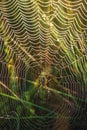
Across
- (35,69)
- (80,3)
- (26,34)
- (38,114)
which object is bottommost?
(38,114)

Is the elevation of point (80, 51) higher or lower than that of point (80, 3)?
lower

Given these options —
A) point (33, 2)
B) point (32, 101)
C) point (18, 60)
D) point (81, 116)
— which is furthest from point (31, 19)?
point (81, 116)

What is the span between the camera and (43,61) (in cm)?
331

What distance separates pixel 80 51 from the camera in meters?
3.01

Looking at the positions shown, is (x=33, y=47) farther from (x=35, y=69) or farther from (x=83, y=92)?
(x=83, y=92)

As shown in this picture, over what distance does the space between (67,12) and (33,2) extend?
0.29 meters

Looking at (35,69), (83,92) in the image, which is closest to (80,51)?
(83,92)

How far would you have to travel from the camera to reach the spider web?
3.03 metres

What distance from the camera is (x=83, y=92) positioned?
305cm

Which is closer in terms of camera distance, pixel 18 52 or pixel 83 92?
pixel 83 92

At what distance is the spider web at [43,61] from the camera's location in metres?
3.03

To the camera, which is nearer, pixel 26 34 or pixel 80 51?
A: pixel 80 51

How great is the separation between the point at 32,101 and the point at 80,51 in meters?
0.54

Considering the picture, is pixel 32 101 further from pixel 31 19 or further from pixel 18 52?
pixel 31 19
